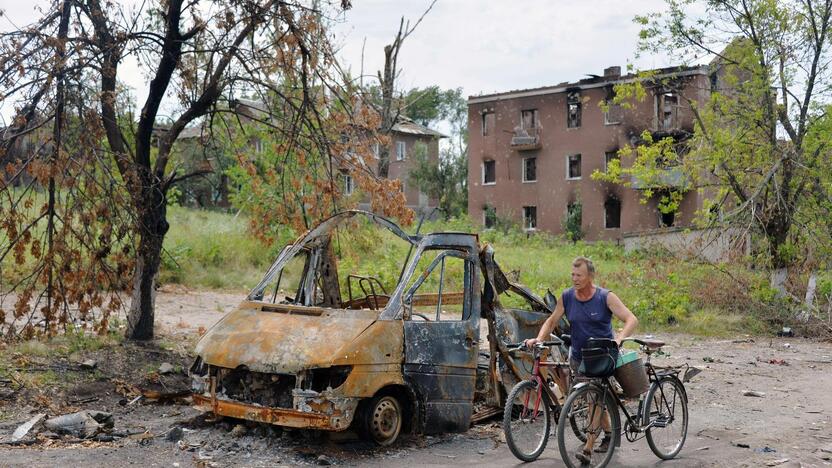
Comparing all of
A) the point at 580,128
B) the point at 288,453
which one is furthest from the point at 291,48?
the point at 580,128

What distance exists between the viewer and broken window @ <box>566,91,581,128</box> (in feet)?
146

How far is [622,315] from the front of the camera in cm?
693

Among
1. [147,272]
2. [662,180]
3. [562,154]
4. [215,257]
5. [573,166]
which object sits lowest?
[147,272]

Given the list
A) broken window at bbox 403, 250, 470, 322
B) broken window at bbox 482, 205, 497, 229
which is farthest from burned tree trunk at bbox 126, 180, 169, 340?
broken window at bbox 482, 205, 497, 229

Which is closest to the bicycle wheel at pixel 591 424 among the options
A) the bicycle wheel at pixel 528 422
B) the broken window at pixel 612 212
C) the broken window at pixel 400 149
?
the bicycle wheel at pixel 528 422

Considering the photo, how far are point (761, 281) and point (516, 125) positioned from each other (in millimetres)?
27918

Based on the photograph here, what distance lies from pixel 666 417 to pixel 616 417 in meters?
0.85

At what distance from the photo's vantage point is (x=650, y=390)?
7273 mm

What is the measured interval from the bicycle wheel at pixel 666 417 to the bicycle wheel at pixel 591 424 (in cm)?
52

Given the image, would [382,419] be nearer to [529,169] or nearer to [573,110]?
[573,110]

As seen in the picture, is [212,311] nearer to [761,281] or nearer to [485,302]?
[485,302]


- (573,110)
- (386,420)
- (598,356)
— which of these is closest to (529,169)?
(573,110)

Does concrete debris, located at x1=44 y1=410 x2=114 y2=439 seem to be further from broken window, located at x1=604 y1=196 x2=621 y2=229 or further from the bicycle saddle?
broken window, located at x1=604 y1=196 x2=621 y2=229

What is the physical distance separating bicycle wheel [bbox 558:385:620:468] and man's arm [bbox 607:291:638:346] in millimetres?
499
